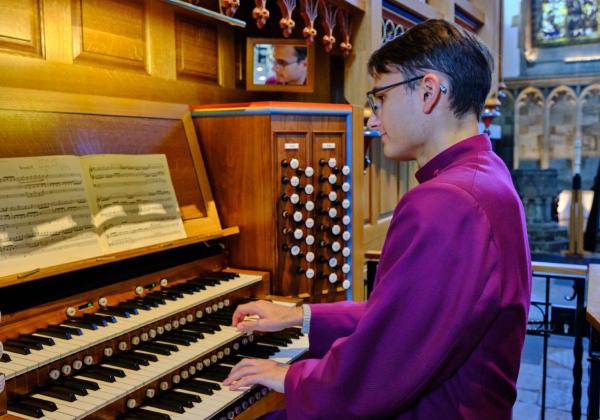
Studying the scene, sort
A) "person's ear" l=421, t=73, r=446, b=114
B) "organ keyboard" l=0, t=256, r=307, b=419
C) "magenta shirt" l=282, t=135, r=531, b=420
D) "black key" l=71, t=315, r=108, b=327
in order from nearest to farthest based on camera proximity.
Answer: "magenta shirt" l=282, t=135, r=531, b=420
"person's ear" l=421, t=73, r=446, b=114
"organ keyboard" l=0, t=256, r=307, b=419
"black key" l=71, t=315, r=108, b=327

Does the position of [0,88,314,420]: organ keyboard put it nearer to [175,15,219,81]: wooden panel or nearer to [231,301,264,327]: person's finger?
[231,301,264,327]: person's finger

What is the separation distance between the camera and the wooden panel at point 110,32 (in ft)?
8.20

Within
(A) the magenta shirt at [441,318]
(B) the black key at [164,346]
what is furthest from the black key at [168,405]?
(A) the magenta shirt at [441,318]

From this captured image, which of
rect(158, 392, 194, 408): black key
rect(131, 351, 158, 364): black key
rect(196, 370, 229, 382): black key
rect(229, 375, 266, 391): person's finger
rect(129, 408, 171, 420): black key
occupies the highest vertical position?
rect(229, 375, 266, 391): person's finger

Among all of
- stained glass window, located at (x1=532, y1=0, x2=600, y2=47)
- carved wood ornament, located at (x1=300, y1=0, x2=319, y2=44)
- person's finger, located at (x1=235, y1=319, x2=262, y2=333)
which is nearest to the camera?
person's finger, located at (x1=235, y1=319, x2=262, y2=333)

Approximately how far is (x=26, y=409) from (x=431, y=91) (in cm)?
136

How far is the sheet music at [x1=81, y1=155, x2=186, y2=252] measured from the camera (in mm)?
2242

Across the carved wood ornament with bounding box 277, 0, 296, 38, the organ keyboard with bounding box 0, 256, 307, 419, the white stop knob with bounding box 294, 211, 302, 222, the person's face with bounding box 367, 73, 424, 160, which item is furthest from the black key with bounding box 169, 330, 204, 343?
the carved wood ornament with bounding box 277, 0, 296, 38

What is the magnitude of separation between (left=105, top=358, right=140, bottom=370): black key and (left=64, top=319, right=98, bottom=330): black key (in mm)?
120

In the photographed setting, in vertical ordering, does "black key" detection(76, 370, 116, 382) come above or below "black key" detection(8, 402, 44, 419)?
above

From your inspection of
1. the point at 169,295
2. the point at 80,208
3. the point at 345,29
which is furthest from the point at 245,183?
the point at 345,29

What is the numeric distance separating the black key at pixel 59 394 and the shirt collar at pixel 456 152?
115 centimetres

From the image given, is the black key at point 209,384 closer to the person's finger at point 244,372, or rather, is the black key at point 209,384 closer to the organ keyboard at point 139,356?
the organ keyboard at point 139,356

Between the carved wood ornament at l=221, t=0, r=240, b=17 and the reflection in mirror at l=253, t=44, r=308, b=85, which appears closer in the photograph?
the carved wood ornament at l=221, t=0, r=240, b=17
